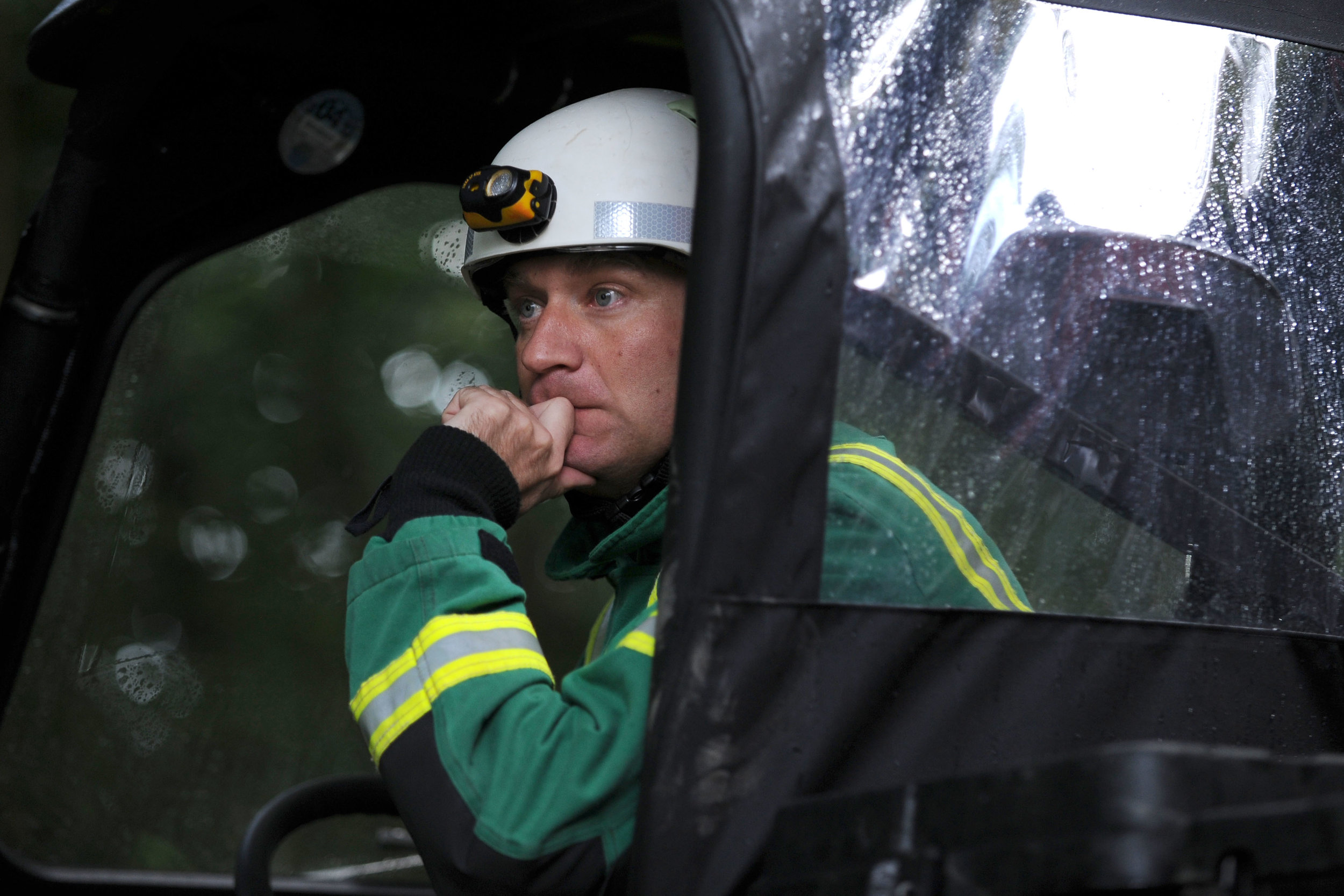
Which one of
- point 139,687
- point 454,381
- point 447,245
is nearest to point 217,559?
point 139,687

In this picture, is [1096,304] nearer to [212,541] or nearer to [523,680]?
[523,680]

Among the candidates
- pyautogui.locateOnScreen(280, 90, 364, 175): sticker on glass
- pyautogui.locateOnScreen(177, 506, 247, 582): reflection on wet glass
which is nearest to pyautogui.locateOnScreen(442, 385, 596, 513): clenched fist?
pyautogui.locateOnScreen(280, 90, 364, 175): sticker on glass

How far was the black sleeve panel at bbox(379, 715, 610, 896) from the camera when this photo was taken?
4.43 feet

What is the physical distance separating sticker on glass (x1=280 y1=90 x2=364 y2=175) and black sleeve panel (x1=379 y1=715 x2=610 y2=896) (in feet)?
4.74

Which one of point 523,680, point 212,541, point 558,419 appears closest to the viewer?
point 523,680

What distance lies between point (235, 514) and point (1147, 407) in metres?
3.25

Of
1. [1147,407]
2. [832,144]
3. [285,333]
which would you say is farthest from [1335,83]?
[285,333]

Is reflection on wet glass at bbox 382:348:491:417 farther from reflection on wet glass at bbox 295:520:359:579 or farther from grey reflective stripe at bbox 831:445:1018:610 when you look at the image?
grey reflective stripe at bbox 831:445:1018:610

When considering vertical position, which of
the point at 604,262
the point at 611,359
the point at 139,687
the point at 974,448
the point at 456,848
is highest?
the point at 604,262

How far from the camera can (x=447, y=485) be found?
66.8 inches

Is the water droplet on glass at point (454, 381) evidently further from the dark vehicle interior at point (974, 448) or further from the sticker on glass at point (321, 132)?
the dark vehicle interior at point (974, 448)

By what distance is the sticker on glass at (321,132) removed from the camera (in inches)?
97.3

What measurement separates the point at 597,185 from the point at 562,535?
631mm

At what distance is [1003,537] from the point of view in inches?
53.4
